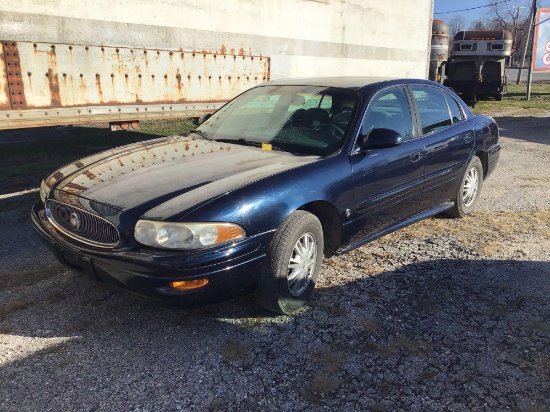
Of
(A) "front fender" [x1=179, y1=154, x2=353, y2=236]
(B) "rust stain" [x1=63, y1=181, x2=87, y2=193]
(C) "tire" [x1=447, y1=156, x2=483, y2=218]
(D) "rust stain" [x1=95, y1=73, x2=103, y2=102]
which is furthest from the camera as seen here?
(C) "tire" [x1=447, y1=156, x2=483, y2=218]

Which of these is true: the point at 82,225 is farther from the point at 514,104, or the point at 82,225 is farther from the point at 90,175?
the point at 514,104

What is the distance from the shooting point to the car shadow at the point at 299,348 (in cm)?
252

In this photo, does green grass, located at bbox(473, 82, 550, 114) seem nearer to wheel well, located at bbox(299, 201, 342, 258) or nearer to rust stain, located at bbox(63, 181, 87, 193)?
wheel well, located at bbox(299, 201, 342, 258)

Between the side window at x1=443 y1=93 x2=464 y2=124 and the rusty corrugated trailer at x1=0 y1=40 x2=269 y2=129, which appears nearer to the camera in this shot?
the rusty corrugated trailer at x1=0 y1=40 x2=269 y2=129

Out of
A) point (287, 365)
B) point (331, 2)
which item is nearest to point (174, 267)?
point (287, 365)

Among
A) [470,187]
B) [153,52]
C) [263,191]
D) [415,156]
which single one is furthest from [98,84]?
[470,187]

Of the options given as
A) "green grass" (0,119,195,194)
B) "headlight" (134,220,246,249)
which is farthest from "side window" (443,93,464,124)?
"green grass" (0,119,195,194)

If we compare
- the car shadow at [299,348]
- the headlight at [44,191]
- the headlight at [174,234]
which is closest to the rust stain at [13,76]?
the headlight at [44,191]

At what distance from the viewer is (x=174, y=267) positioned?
2678 mm

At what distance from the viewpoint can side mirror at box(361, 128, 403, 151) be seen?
12.1ft

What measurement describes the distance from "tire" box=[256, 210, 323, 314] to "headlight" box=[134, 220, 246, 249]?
450mm

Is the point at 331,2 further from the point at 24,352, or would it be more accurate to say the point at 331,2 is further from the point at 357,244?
the point at 24,352

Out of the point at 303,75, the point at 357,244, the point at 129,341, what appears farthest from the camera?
the point at 303,75

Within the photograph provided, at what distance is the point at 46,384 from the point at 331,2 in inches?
257
